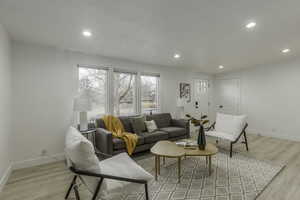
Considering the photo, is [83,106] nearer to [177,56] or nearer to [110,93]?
[110,93]

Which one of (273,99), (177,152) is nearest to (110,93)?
(177,152)

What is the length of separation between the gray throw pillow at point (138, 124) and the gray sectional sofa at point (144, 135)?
0.09 m

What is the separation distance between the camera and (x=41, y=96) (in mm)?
3146

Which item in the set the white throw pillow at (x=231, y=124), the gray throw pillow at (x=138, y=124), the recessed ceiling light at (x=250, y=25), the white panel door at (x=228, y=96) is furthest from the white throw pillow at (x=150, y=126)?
the white panel door at (x=228, y=96)

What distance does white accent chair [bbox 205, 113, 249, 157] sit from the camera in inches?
145

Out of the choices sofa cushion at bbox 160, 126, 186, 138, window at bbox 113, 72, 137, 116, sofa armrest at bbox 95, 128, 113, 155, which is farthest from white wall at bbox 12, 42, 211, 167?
sofa cushion at bbox 160, 126, 186, 138

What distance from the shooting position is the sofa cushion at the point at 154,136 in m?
3.59

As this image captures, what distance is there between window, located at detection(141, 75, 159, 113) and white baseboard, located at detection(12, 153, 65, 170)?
251 centimetres

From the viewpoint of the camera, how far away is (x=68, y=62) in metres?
3.48

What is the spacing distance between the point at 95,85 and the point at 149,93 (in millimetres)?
1741

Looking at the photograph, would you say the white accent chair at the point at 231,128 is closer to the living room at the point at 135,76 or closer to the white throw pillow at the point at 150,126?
the living room at the point at 135,76

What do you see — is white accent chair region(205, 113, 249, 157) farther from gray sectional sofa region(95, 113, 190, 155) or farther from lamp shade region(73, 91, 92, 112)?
lamp shade region(73, 91, 92, 112)

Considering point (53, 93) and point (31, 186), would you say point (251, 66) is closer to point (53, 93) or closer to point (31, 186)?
point (53, 93)

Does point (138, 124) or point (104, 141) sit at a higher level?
point (138, 124)
